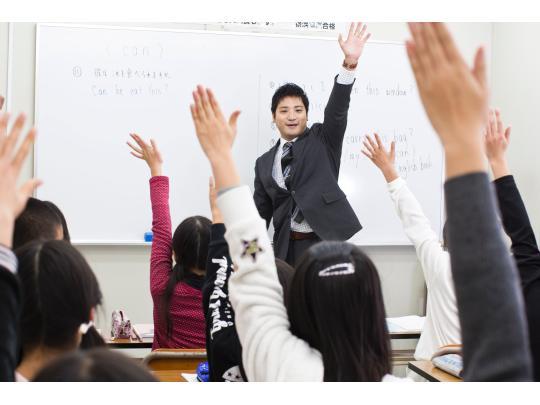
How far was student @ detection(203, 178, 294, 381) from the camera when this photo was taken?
1.36 metres

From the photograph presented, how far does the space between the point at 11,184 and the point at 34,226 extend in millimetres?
707

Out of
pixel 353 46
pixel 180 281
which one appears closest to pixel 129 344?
pixel 180 281

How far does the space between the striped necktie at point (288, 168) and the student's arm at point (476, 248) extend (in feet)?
9.41

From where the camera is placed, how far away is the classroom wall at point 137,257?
12.2ft

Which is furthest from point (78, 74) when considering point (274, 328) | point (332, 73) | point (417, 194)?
point (274, 328)

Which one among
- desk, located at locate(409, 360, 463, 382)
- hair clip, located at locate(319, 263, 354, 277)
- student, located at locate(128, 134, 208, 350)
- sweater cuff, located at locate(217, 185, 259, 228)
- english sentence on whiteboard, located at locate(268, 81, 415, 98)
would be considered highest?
english sentence on whiteboard, located at locate(268, 81, 415, 98)

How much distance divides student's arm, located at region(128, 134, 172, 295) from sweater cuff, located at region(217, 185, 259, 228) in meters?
1.00

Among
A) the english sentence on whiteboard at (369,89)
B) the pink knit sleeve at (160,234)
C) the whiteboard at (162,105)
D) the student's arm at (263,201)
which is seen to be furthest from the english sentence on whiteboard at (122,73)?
the pink knit sleeve at (160,234)

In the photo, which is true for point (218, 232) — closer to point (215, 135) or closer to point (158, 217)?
point (215, 135)

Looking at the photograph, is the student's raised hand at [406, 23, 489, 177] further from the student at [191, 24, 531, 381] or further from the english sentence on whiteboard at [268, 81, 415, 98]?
the english sentence on whiteboard at [268, 81, 415, 98]

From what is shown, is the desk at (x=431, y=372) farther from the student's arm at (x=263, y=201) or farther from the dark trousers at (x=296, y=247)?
the student's arm at (x=263, y=201)

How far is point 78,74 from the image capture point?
12.3ft

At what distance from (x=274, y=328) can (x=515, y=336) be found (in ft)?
1.68

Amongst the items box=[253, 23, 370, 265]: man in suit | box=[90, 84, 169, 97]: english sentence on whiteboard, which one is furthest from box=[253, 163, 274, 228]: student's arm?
box=[90, 84, 169, 97]: english sentence on whiteboard
